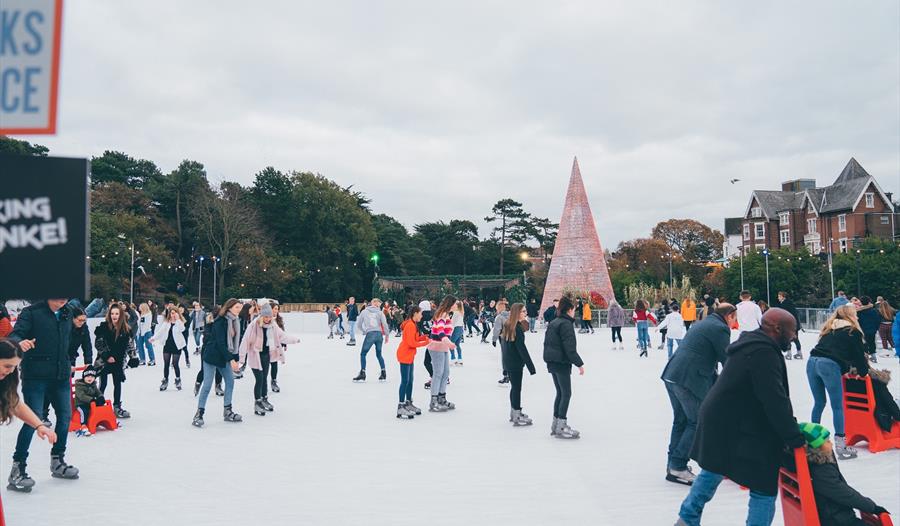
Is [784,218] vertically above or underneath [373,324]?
above

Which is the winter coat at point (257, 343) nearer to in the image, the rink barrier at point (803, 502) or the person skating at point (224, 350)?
the person skating at point (224, 350)

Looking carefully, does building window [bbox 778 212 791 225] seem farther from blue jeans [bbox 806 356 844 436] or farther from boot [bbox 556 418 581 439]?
boot [bbox 556 418 581 439]

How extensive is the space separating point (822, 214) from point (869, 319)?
55.4 metres

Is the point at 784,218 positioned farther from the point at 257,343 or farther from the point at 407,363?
the point at 257,343

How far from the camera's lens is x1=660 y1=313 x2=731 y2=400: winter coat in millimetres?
5625

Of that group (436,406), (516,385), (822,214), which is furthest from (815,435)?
(822,214)

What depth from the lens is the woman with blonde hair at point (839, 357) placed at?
21.1 ft

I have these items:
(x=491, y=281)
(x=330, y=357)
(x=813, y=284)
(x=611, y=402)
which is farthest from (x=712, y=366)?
(x=813, y=284)

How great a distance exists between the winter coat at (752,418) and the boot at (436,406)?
6.15 meters

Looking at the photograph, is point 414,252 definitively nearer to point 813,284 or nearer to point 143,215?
point 143,215

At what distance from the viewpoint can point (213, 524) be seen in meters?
4.80

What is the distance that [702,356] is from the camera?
18.5 ft

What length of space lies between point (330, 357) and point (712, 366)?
14.9 m

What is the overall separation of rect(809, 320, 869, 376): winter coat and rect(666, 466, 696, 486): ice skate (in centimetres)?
199
